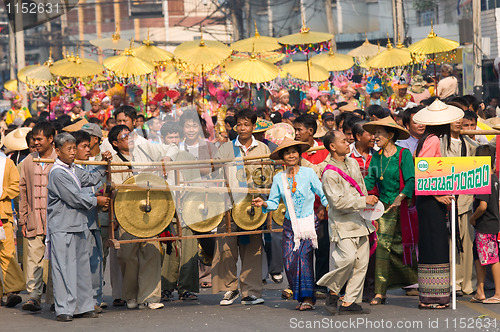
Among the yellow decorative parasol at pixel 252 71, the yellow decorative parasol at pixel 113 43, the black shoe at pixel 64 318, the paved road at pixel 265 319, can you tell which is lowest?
the paved road at pixel 265 319

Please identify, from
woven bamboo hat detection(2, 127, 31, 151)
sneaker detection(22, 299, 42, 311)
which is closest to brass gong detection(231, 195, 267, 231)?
sneaker detection(22, 299, 42, 311)

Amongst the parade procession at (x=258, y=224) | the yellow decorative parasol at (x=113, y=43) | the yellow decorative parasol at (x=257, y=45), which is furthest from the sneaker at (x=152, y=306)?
the yellow decorative parasol at (x=113, y=43)

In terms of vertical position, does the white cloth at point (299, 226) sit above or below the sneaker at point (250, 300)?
above

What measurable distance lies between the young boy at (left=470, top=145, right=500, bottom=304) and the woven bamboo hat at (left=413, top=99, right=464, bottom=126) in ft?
1.25

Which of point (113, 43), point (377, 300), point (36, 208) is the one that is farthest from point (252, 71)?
point (377, 300)

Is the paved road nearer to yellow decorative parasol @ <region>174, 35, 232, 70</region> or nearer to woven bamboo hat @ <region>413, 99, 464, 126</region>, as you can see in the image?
woven bamboo hat @ <region>413, 99, 464, 126</region>

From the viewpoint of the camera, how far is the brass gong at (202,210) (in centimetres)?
845

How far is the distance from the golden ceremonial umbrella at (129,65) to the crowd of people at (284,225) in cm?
→ 581

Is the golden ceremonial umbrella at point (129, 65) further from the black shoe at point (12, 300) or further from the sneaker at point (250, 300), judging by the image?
the sneaker at point (250, 300)

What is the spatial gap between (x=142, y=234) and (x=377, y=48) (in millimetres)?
12340

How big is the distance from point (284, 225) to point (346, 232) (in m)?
0.69

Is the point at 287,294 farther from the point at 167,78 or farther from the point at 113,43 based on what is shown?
the point at 167,78

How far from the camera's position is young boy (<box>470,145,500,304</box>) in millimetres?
8242

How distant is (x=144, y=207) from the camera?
827 centimetres
